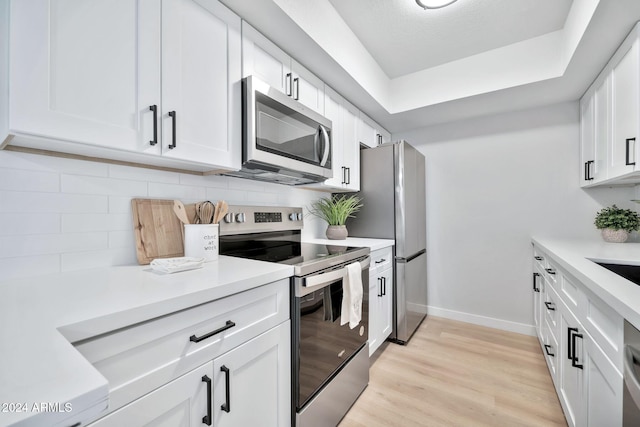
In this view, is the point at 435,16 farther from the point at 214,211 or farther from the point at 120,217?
the point at 120,217

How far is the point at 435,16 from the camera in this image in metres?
1.96

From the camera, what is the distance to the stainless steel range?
1228 millimetres

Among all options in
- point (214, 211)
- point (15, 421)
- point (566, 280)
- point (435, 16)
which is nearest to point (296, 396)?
point (214, 211)

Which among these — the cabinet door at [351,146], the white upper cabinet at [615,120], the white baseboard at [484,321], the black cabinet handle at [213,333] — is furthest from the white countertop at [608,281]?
the cabinet door at [351,146]

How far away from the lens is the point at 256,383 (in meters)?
1.04

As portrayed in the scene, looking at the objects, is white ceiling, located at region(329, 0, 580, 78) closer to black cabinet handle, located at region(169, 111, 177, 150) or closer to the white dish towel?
black cabinet handle, located at region(169, 111, 177, 150)

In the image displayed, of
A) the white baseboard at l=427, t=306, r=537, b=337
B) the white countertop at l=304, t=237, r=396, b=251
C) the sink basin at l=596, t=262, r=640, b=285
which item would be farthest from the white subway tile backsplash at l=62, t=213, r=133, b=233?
the white baseboard at l=427, t=306, r=537, b=337

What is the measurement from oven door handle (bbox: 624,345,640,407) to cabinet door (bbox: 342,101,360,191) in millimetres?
1873

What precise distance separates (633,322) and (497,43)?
2355mm

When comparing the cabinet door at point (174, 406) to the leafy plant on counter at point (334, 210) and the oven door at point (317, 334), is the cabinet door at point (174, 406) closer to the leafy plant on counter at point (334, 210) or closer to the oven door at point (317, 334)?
the oven door at point (317, 334)

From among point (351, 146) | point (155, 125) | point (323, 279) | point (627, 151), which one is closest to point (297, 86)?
point (351, 146)

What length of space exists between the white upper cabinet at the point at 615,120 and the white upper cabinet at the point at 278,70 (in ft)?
5.89

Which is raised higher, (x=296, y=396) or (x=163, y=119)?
(x=163, y=119)

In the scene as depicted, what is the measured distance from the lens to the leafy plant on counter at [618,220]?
212 centimetres
